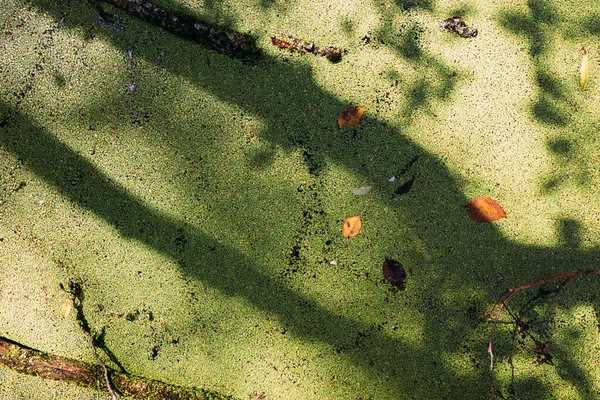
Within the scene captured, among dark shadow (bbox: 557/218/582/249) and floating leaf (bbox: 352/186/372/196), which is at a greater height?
floating leaf (bbox: 352/186/372/196)

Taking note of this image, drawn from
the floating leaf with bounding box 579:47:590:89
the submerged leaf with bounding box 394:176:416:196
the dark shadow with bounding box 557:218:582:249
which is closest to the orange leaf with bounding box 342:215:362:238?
the submerged leaf with bounding box 394:176:416:196

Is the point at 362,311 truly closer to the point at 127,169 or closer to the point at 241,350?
the point at 241,350

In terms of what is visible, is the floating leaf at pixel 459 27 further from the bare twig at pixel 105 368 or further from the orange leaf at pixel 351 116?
the bare twig at pixel 105 368

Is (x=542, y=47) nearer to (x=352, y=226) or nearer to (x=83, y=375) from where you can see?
(x=352, y=226)

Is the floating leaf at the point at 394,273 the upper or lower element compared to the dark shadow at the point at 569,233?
lower

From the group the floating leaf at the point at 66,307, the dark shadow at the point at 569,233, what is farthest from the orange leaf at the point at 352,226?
the floating leaf at the point at 66,307

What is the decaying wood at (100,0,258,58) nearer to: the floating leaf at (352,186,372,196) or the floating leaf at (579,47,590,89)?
the floating leaf at (352,186,372,196)
